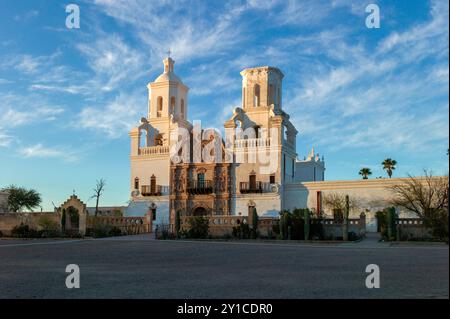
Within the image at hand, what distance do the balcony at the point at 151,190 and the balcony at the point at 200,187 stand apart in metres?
2.82

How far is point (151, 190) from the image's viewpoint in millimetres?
43844

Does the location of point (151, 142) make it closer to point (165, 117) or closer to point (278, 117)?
point (165, 117)

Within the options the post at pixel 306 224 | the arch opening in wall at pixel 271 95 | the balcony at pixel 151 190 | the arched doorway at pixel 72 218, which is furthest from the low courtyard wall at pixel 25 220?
the arch opening in wall at pixel 271 95

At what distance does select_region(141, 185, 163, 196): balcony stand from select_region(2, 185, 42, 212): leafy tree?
19.4 metres

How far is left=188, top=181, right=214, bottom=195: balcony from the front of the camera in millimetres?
42156

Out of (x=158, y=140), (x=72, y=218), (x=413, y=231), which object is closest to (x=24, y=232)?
(x=72, y=218)

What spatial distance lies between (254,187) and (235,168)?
2456 mm

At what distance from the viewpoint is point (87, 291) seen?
8.56 m

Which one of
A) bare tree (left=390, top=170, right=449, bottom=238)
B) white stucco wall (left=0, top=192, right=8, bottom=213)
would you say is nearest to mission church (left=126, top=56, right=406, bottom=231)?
bare tree (left=390, top=170, right=449, bottom=238)

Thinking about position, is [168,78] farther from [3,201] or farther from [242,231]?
[3,201]

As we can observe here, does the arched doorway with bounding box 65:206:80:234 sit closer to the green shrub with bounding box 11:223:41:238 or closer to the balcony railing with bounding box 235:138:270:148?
the green shrub with bounding box 11:223:41:238

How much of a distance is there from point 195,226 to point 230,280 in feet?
62.8

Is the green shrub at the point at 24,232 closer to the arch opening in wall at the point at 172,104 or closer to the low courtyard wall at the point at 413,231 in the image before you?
the arch opening in wall at the point at 172,104
